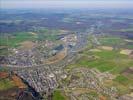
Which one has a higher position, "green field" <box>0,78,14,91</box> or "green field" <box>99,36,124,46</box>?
"green field" <box>0,78,14,91</box>

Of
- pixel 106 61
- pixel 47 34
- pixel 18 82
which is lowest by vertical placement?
pixel 47 34

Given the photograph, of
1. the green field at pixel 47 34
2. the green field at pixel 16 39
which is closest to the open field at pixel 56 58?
the green field at pixel 16 39

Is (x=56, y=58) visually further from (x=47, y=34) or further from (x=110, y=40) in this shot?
(x=47, y=34)

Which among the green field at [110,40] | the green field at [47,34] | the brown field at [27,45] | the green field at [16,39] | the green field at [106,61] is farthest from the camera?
the green field at [47,34]

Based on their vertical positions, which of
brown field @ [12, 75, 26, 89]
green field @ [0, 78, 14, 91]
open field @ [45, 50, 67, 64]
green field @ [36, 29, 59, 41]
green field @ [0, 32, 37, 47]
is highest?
green field @ [0, 78, 14, 91]

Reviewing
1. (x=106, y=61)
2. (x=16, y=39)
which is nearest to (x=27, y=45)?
(x=16, y=39)

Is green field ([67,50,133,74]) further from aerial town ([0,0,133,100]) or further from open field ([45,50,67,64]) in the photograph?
open field ([45,50,67,64])

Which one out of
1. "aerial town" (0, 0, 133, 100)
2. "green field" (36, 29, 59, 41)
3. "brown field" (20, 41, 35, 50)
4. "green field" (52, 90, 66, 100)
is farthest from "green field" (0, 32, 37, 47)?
"green field" (52, 90, 66, 100)

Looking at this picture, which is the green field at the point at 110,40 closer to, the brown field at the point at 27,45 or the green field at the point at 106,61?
the green field at the point at 106,61

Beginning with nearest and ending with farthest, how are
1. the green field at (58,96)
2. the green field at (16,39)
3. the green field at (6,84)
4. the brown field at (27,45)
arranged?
the green field at (58,96)
the green field at (6,84)
the brown field at (27,45)
the green field at (16,39)

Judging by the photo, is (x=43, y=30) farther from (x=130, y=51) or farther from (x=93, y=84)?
(x=93, y=84)

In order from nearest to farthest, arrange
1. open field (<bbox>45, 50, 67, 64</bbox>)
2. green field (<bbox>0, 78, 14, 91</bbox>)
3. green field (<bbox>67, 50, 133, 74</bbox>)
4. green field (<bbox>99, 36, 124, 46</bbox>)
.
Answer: green field (<bbox>0, 78, 14, 91</bbox>), green field (<bbox>67, 50, 133, 74</bbox>), open field (<bbox>45, 50, 67, 64</bbox>), green field (<bbox>99, 36, 124, 46</bbox>)
